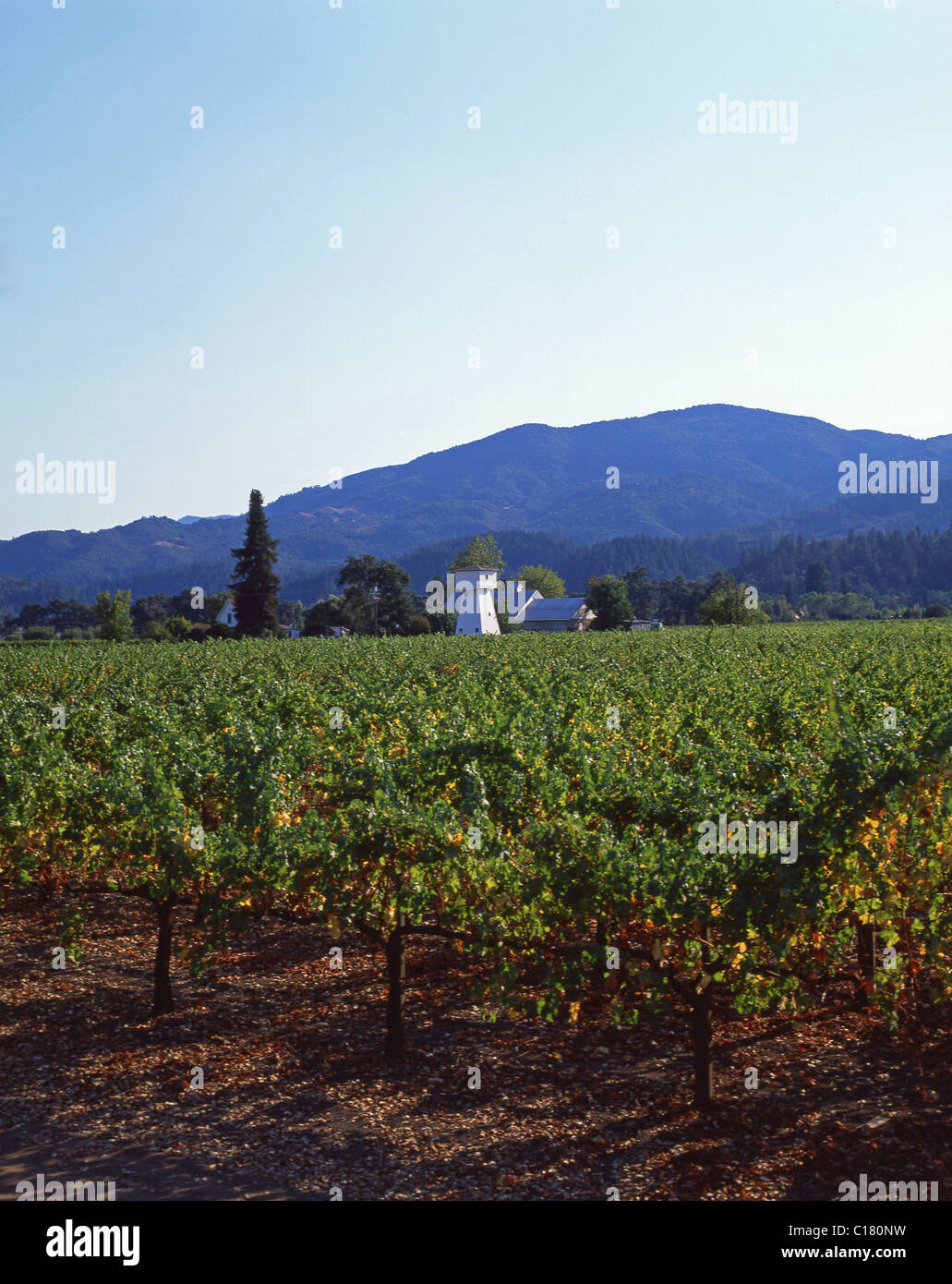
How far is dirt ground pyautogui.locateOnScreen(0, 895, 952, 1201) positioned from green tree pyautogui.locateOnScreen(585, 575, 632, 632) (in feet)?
337

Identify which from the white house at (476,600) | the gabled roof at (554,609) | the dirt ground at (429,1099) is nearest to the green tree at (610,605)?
the white house at (476,600)

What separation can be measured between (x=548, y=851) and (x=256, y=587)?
81.8 metres

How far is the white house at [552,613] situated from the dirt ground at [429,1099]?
A: 5100 inches

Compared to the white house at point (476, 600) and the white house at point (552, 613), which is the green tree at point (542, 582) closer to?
the white house at point (552, 613)

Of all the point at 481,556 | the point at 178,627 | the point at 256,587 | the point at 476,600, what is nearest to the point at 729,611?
the point at 476,600

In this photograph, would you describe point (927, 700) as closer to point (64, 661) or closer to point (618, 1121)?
point (618, 1121)

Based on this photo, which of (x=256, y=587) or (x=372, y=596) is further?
(x=372, y=596)

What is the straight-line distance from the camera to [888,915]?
22.5 feet

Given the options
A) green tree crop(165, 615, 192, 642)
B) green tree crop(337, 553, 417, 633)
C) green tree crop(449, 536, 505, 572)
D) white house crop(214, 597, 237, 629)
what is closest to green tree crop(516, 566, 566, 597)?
green tree crop(449, 536, 505, 572)

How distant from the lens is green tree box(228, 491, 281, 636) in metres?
85.6

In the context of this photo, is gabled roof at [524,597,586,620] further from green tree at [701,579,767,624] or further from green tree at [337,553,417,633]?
green tree at [337,553,417,633]

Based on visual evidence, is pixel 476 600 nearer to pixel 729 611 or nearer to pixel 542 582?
pixel 729 611

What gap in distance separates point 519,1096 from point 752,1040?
221 centimetres

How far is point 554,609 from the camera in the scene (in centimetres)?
14738
